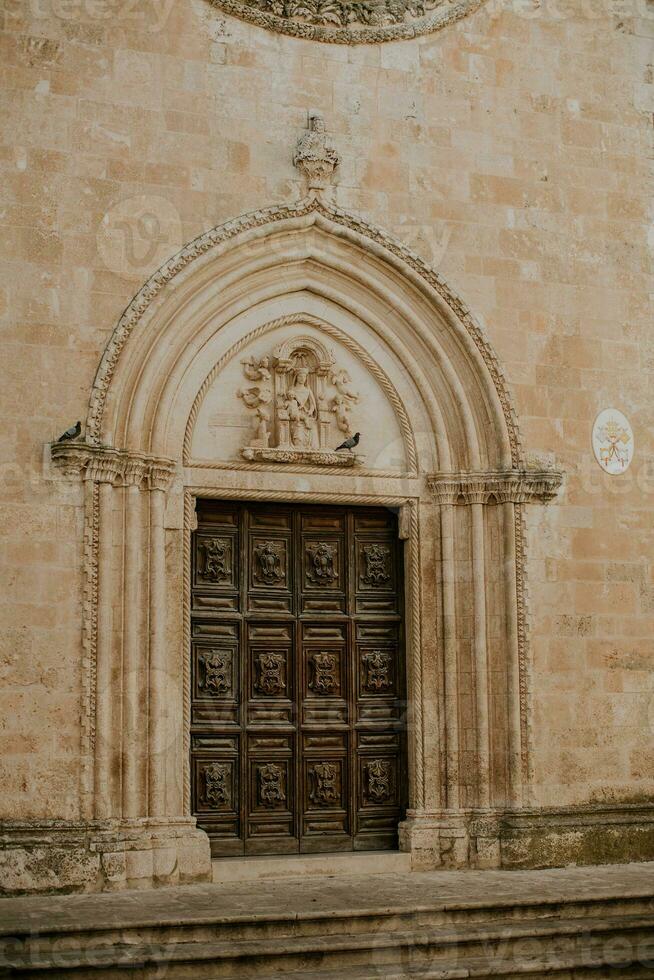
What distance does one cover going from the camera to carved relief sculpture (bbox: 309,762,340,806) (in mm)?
10211

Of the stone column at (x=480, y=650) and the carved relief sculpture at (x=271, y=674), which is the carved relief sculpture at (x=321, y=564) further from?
the stone column at (x=480, y=650)

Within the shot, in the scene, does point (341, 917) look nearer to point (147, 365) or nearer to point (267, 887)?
point (267, 887)

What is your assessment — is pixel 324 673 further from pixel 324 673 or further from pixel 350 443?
pixel 350 443

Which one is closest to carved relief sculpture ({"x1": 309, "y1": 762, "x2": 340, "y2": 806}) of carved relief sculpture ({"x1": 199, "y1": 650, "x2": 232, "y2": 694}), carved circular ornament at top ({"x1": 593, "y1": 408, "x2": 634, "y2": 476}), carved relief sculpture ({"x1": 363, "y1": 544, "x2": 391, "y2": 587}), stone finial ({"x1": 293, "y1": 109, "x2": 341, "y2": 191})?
carved relief sculpture ({"x1": 199, "y1": 650, "x2": 232, "y2": 694})

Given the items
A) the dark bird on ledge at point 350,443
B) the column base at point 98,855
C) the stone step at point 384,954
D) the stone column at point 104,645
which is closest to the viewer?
the stone step at point 384,954

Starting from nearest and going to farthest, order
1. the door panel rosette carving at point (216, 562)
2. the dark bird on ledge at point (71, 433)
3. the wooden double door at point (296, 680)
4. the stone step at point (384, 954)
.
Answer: the stone step at point (384, 954) → the dark bird on ledge at point (71, 433) → the wooden double door at point (296, 680) → the door panel rosette carving at point (216, 562)

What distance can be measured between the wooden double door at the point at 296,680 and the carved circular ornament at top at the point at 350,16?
3.64 metres

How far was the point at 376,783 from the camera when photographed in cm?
1038

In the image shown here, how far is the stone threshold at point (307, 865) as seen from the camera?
9641mm

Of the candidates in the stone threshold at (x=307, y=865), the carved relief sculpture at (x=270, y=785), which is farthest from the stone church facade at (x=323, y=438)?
the stone threshold at (x=307, y=865)

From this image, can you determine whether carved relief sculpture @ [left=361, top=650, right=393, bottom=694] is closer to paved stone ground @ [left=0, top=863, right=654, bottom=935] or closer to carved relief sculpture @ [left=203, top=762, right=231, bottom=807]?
carved relief sculpture @ [left=203, top=762, right=231, bottom=807]

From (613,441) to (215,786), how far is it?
4.12 meters

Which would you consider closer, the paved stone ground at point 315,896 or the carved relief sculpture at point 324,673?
the paved stone ground at point 315,896

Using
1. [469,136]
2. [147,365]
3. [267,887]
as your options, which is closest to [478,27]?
[469,136]
